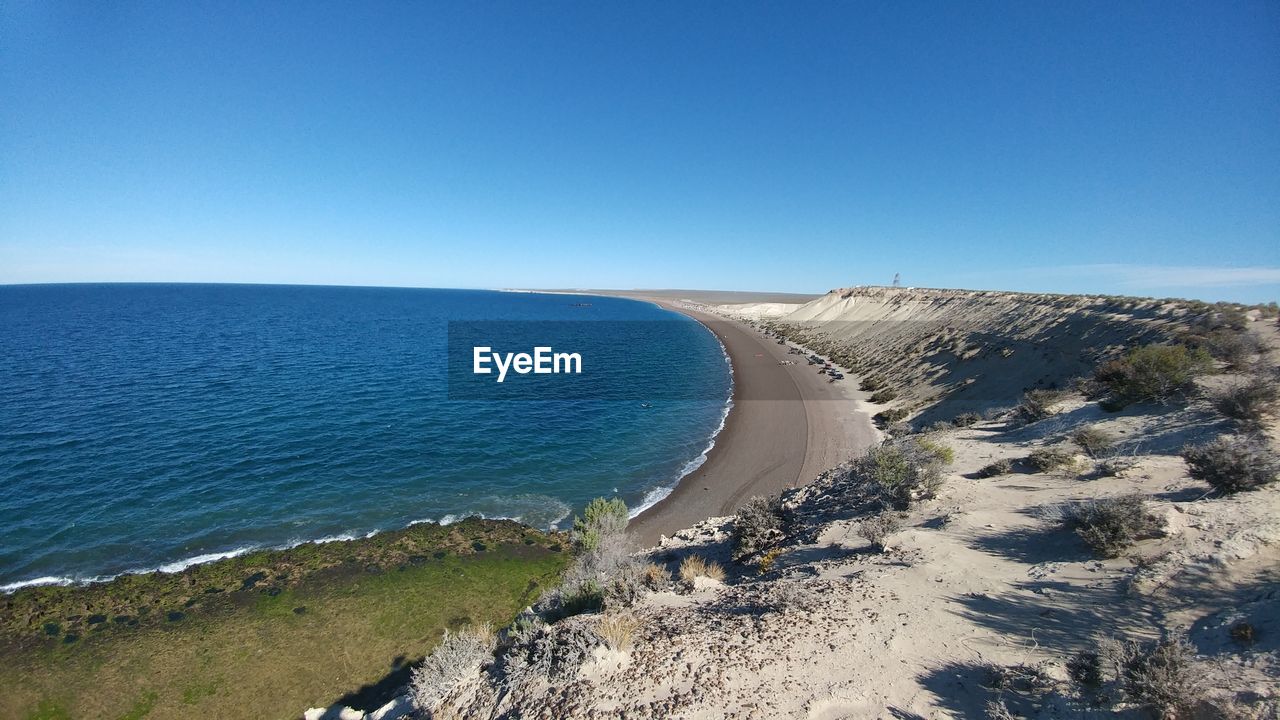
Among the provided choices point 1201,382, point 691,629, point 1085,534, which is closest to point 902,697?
point 691,629

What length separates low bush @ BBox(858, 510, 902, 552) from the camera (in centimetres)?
1035

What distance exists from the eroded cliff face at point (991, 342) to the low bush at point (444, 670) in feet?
93.1

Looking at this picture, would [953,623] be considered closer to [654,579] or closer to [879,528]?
[879,528]

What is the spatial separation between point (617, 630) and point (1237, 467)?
41.4 feet

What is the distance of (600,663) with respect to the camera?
7.12 meters

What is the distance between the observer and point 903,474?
1320 cm

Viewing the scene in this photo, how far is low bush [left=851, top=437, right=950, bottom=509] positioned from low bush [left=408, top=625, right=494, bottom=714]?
34.9 feet

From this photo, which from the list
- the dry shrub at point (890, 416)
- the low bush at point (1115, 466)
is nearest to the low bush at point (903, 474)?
the low bush at point (1115, 466)

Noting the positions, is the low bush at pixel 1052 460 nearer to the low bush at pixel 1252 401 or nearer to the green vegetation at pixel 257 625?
the low bush at pixel 1252 401

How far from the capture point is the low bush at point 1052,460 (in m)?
12.8

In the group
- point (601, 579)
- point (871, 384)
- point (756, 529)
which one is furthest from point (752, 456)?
point (871, 384)

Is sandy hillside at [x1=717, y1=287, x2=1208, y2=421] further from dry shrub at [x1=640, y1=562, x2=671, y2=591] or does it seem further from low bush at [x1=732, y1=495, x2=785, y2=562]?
dry shrub at [x1=640, y1=562, x2=671, y2=591]

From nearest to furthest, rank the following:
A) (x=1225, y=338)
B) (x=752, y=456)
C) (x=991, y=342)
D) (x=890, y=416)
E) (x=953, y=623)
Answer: (x=953, y=623) < (x=1225, y=338) < (x=752, y=456) < (x=890, y=416) < (x=991, y=342)

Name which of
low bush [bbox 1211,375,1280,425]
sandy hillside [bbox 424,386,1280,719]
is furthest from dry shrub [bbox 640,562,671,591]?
low bush [bbox 1211,375,1280,425]
